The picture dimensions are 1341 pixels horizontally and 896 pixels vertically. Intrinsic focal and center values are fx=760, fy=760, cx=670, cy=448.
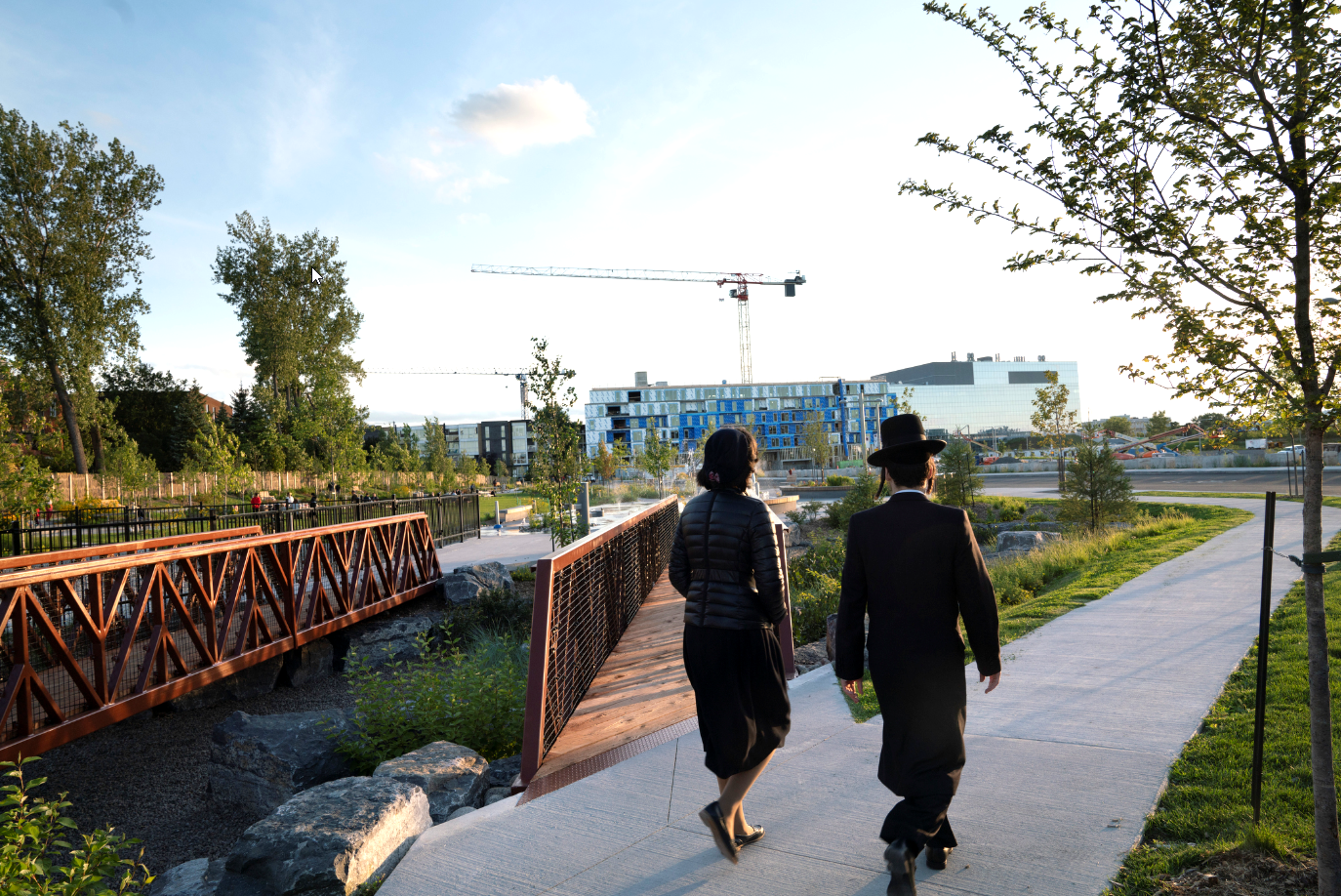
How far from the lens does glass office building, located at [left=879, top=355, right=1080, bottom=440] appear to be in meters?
143

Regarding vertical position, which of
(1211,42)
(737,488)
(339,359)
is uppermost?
(339,359)

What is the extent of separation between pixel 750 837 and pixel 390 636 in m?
8.88

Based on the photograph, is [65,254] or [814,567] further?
[65,254]

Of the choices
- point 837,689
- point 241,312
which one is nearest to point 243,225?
point 241,312

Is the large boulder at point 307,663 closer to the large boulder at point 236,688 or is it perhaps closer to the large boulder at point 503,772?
the large boulder at point 236,688

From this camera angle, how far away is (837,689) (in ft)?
20.0

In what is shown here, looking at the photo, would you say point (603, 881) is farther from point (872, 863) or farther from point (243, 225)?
point (243, 225)

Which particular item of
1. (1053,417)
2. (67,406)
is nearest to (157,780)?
(67,406)

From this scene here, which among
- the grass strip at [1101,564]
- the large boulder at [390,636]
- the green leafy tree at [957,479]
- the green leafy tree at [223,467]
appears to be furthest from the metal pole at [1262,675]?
the green leafy tree at [223,467]

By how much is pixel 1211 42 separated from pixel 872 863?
351cm

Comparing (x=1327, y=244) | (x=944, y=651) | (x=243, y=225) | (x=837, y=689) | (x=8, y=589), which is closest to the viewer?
(x=1327, y=244)

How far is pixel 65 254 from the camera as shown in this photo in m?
28.2

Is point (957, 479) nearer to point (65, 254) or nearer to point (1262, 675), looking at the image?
point (1262, 675)

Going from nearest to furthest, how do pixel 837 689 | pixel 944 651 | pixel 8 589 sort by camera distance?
pixel 944 651 → pixel 8 589 → pixel 837 689
